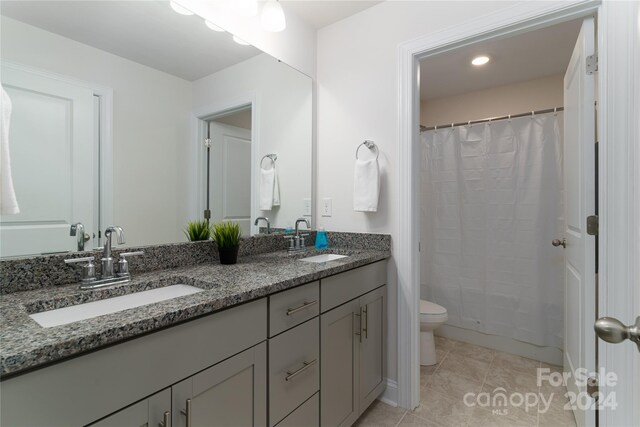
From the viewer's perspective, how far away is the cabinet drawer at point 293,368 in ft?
3.62

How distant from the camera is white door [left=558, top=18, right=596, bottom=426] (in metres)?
1.40

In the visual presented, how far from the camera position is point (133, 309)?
0.82 m

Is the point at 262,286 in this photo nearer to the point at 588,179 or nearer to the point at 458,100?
the point at 588,179

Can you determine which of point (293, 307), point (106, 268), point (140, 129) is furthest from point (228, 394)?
point (140, 129)

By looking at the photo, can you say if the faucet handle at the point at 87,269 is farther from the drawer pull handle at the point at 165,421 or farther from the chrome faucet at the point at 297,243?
the chrome faucet at the point at 297,243

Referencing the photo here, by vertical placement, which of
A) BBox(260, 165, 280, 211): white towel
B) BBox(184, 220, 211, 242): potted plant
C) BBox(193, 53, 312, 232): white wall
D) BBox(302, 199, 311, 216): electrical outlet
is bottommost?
BBox(184, 220, 211, 242): potted plant

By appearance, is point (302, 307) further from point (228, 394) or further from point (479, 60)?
point (479, 60)

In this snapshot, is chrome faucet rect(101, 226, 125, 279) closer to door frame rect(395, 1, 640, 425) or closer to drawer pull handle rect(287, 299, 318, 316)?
drawer pull handle rect(287, 299, 318, 316)

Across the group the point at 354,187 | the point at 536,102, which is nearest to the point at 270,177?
the point at 354,187

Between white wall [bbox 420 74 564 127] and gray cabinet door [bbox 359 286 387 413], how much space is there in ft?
7.40

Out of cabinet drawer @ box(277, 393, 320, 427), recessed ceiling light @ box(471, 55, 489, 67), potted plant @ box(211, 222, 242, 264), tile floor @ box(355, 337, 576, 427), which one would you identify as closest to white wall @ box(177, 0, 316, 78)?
potted plant @ box(211, 222, 242, 264)

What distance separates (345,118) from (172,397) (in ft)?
5.83

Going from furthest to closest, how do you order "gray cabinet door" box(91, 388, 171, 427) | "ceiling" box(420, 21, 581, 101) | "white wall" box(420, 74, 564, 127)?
1. "white wall" box(420, 74, 564, 127)
2. "ceiling" box(420, 21, 581, 101)
3. "gray cabinet door" box(91, 388, 171, 427)

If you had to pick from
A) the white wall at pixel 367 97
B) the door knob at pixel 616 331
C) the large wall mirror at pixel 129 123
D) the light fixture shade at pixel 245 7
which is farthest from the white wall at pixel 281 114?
the door knob at pixel 616 331
